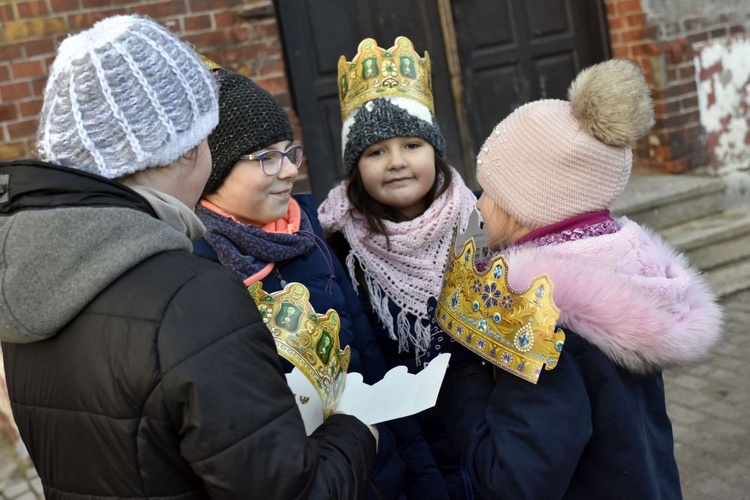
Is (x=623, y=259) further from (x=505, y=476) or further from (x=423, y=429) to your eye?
(x=423, y=429)

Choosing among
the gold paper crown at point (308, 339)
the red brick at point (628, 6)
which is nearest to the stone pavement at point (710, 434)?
the gold paper crown at point (308, 339)

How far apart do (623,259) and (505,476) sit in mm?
490

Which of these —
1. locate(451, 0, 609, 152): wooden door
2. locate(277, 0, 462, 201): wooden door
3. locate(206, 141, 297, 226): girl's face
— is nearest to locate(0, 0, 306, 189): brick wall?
locate(277, 0, 462, 201): wooden door

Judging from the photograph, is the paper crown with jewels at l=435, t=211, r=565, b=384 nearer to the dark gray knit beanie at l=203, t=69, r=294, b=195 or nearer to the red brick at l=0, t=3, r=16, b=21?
the dark gray knit beanie at l=203, t=69, r=294, b=195

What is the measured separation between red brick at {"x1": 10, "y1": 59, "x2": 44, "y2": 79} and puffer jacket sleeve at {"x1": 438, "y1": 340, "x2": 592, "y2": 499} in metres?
3.38

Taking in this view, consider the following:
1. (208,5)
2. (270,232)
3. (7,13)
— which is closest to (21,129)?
(7,13)

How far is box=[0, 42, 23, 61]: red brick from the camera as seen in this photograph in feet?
13.3

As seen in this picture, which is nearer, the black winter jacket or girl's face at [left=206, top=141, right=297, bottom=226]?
the black winter jacket

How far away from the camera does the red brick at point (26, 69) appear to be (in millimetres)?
4078

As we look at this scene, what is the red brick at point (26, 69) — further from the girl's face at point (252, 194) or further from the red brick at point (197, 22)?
the girl's face at point (252, 194)

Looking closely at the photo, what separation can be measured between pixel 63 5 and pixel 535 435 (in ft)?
11.9

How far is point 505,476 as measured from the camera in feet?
5.12

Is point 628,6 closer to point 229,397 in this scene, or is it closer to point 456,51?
point 456,51

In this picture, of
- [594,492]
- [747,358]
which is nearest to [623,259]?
[594,492]
